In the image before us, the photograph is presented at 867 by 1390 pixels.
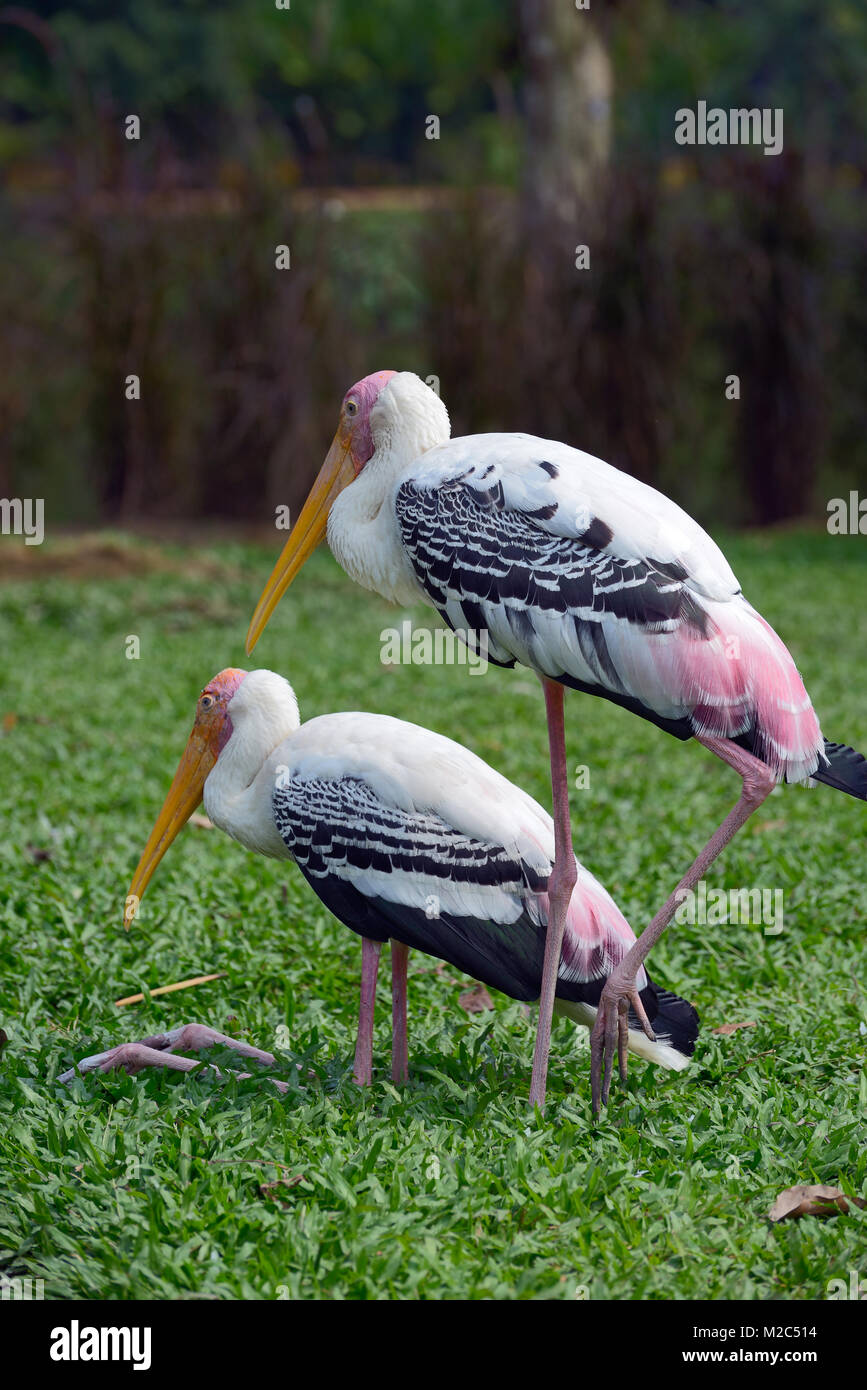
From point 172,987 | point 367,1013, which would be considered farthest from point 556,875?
point 172,987

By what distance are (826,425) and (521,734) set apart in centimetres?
610

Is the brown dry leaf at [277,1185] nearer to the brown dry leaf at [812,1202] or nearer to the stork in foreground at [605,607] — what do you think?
the stork in foreground at [605,607]

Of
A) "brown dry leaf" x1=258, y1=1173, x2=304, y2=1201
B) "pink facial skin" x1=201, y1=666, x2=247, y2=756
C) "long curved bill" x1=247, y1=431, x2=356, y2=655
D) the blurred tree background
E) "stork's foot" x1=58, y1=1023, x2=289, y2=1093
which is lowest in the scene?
"brown dry leaf" x1=258, y1=1173, x2=304, y2=1201

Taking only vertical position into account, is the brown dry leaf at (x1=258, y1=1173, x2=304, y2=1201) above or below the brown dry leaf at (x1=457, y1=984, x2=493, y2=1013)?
below

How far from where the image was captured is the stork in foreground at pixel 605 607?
7.67ft

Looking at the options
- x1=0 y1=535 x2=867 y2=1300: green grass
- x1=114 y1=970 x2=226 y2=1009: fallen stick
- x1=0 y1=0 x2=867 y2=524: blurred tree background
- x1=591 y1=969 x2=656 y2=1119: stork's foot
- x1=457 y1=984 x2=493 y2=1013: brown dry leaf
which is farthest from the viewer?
x1=0 y1=0 x2=867 y2=524: blurred tree background

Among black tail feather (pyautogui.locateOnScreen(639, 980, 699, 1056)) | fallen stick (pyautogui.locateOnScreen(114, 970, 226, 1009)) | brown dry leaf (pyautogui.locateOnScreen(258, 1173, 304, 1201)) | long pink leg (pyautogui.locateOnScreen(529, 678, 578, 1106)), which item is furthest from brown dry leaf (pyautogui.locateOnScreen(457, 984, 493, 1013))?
brown dry leaf (pyautogui.locateOnScreen(258, 1173, 304, 1201))

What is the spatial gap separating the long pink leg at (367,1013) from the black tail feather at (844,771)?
0.77 m

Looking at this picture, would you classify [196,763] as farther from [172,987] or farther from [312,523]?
[172,987]

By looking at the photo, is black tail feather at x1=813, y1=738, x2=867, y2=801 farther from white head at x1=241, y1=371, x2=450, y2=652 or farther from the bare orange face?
the bare orange face

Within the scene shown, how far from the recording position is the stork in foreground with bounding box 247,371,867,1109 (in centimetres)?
234

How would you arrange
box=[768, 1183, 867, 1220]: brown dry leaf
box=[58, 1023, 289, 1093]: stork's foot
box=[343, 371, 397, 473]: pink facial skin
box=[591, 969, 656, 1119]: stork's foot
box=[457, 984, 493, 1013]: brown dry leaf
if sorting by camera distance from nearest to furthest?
box=[768, 1183, 867, 1220]: brown dry leaf
box=[591, 969, 656, 1119]: stork's foot
box=[343, 371, 397, 473]: pink facial skin
box=[58, 1023, 289, 1093]: stork's foot
box=[457, 984, 493, 1013]: brown dry leaf

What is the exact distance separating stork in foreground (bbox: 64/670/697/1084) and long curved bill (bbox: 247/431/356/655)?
14 centimetres

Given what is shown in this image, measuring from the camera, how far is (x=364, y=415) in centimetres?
262
